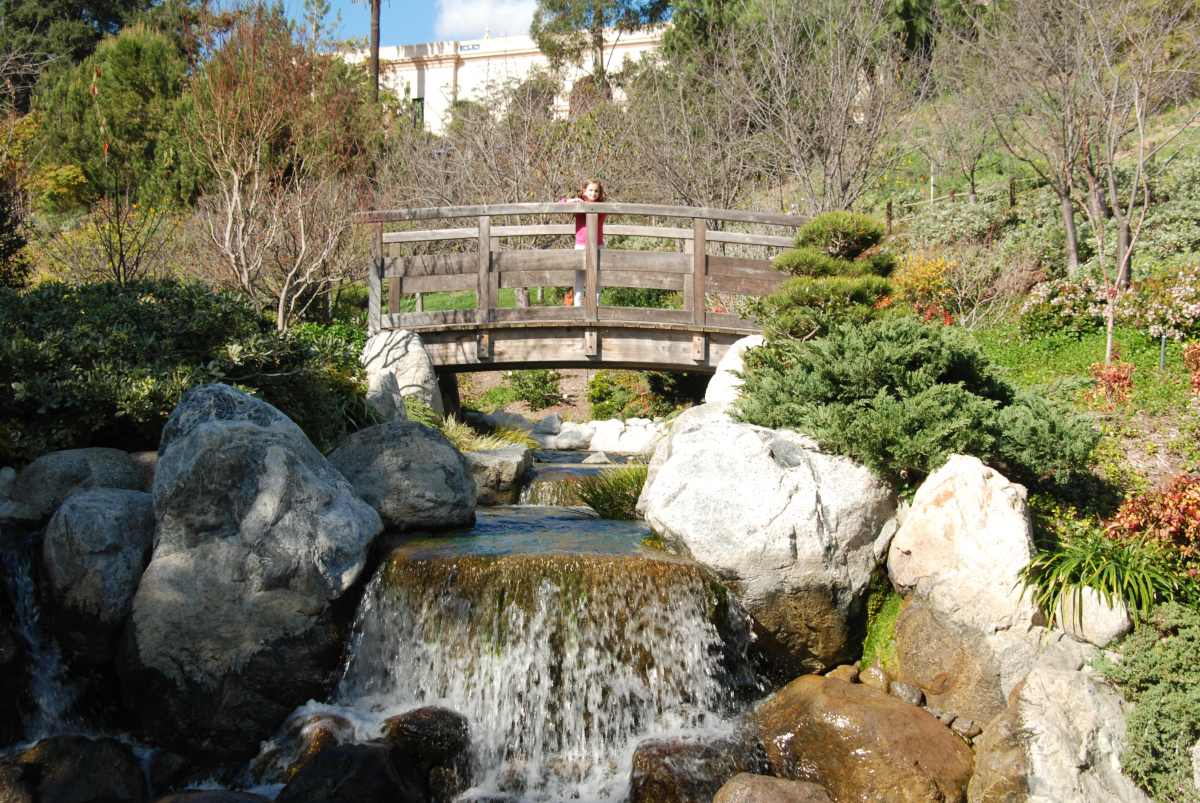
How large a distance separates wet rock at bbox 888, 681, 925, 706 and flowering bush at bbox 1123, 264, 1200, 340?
19.7 ft

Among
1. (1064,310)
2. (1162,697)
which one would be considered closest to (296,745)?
(1162,697)

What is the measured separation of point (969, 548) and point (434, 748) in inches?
144

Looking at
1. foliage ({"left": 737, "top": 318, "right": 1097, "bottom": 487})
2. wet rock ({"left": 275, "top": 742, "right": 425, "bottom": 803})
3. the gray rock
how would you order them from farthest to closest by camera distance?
the gray rock
foliage ({"left": 737, "top": 318, "right": 1097, "bottom": 487})
wet rock ({"left": 275, "top": 742, "right": 425, "bottom": 803})

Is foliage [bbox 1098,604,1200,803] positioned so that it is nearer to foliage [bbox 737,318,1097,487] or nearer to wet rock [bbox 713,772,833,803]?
foliage [bbox 737,318,1097,487]

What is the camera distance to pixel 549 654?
6777mm

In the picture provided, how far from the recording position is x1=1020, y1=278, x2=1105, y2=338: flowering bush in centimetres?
1253

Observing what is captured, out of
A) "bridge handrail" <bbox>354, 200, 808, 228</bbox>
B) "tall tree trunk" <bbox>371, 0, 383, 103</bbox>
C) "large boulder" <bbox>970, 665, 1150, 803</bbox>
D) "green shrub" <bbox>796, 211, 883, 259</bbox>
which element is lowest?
"large boulder" <bbox>970, 665, 1150, 803</bbox>

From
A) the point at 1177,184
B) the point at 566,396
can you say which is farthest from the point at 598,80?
the point at 1177,184

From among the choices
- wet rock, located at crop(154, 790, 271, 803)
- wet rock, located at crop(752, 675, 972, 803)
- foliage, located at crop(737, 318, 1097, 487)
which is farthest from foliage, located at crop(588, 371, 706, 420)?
wet rock, located at crop(154, 790, 271, 803)

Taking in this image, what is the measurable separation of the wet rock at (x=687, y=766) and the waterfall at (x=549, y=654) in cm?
28

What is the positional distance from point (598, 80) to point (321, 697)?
24.7 metres

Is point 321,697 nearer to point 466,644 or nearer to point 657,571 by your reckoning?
point 466,644

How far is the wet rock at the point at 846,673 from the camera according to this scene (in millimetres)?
6906

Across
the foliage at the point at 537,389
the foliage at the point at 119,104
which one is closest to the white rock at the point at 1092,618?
the foliage at the point at 537,389
